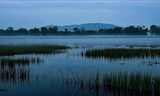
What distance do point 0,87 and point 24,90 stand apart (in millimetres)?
1501

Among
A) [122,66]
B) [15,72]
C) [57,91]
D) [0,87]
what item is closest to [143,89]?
[57,91]

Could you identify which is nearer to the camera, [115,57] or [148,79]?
[148,79]

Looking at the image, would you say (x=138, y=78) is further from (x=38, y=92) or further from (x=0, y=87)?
(x=0, y=87)

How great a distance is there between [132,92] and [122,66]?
10.5m

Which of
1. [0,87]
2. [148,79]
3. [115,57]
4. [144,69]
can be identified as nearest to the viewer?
[148,79]

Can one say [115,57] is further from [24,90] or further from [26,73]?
[24,90]

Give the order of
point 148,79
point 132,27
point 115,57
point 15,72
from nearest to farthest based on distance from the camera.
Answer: point 148,79
point 15,72
point 115,57
point 132,27

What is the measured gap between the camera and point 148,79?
14898 millimetres

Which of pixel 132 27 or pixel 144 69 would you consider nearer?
pixel 144 69

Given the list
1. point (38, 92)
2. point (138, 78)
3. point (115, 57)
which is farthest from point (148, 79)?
point (115, 57)

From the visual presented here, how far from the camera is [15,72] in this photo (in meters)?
19.2

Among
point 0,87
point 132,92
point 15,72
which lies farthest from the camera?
point 15,72

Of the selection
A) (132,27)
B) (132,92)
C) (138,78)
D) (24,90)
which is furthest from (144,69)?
(132,27)

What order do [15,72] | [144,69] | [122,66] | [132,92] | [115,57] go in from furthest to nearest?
[115,57] → [122,66] → [144,69] → [15,72] → [132,92]
